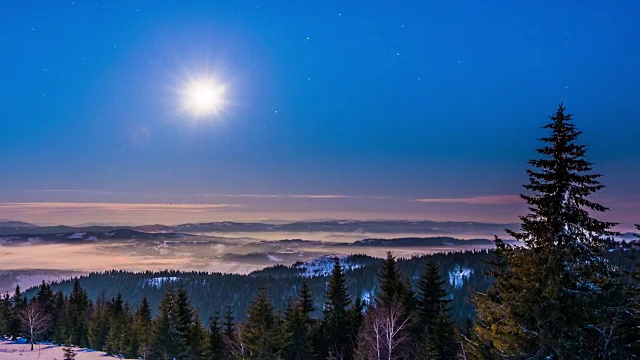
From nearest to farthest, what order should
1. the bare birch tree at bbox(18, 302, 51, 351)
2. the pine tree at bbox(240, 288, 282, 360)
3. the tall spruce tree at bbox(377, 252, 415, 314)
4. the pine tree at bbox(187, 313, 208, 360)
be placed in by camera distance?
the pine tree at bbox(240, 288, 282, 360) → the tall spruce tree at bbox(377, 252, 415, 314) → the pine tree at bbox(187, 313, 208, 360) → the bare birch tree at bbox(18, 302, 51, 351)

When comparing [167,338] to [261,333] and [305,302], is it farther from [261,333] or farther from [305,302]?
[261,333]

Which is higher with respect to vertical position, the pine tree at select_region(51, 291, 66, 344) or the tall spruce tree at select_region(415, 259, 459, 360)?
the tall spruce tree at select_region(415, 259, 459, 360)

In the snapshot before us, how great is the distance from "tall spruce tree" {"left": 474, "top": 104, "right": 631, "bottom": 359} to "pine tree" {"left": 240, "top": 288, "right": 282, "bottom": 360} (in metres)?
27.5

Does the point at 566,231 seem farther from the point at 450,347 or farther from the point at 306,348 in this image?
the point at 306,348

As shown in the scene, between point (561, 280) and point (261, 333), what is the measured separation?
3047cm

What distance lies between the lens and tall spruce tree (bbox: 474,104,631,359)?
1328 centimetres

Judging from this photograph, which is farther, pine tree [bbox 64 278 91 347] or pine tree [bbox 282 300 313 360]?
pine tree [bbox 64 278 91 347]

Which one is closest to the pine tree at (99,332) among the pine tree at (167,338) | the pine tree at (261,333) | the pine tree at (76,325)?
the pine tree at (76,325)

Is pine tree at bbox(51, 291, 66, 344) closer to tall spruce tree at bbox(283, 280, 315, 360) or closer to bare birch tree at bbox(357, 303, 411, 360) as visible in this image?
tall spruce tree at bbox(283, 280, 315, 360)

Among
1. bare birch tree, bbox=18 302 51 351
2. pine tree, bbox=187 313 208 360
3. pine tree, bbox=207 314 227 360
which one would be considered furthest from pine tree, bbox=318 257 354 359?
bare birch tree, bbox=18 302 51 351

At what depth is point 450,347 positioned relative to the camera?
38.8 meters

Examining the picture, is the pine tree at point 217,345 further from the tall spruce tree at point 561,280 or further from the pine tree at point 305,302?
the tall spruce tree at point 561,280

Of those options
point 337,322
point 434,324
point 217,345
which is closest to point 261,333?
point 337,322

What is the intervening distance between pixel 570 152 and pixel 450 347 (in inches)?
1128
